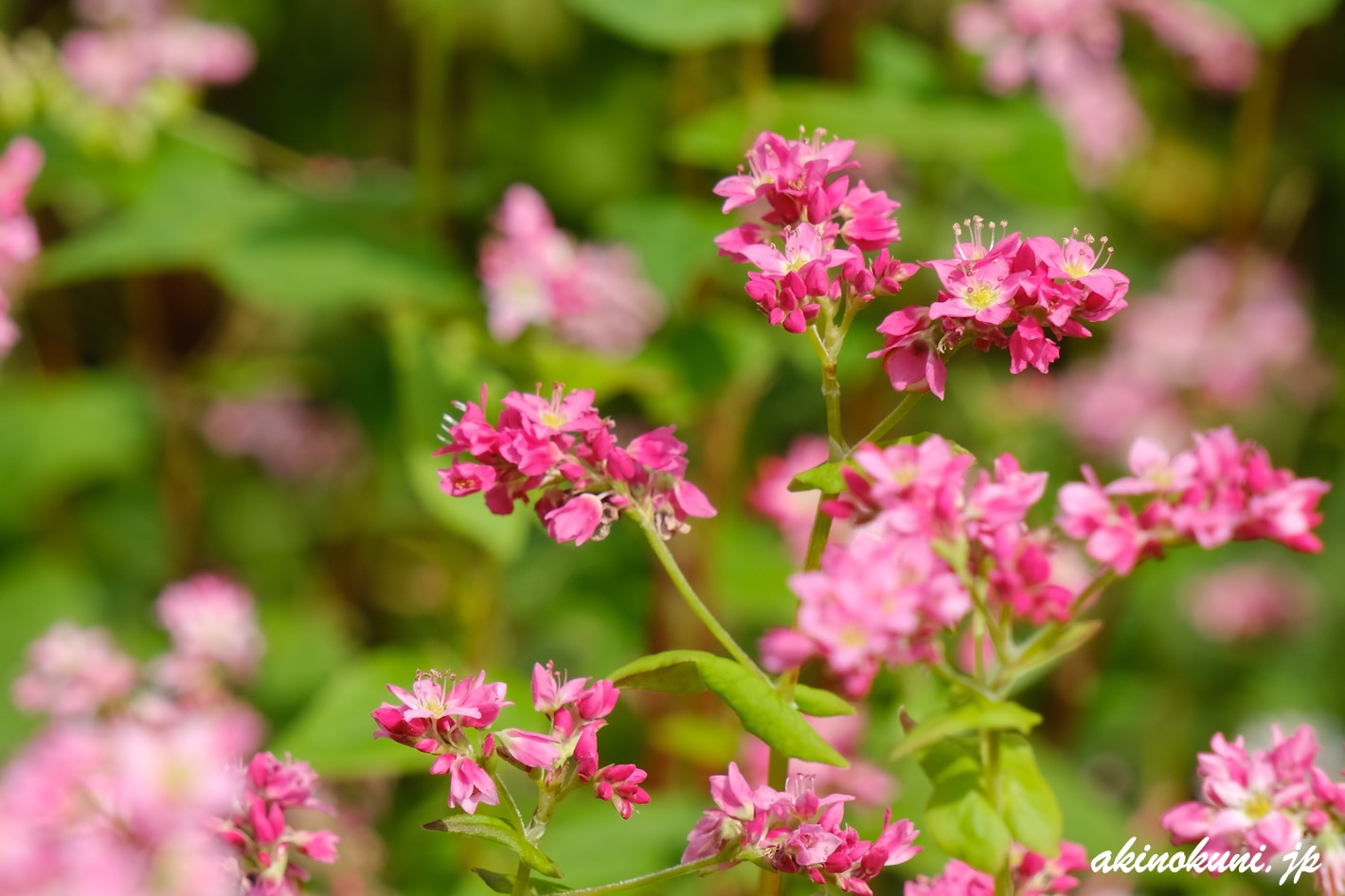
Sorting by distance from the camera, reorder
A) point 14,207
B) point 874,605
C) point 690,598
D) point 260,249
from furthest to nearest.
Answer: point 260,249, point 14,207, point 690,598, point 874,605

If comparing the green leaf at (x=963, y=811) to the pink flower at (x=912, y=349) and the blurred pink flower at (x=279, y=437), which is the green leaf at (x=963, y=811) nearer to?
the pink flower at (x=912, y=349)

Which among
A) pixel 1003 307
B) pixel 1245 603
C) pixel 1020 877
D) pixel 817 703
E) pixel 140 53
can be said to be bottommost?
pixel 1245 603

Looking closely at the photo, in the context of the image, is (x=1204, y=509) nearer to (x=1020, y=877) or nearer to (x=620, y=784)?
(x=1020, y=877)

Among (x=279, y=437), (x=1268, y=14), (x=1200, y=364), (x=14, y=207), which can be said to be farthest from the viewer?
(x=279, y=437)

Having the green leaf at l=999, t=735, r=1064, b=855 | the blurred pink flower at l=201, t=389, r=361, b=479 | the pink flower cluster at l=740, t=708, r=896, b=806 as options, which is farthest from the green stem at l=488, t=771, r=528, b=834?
the blurred pink flower at l=201, t=389, r=361, b=479

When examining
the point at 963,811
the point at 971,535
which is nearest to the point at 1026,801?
the point at 963,811

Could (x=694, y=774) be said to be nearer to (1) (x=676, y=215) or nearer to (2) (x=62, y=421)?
(1) (x=676, y=215)

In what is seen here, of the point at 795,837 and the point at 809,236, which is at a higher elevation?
the point at 809,236

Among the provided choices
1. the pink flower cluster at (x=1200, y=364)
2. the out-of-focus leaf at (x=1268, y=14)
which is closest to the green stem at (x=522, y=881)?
the out-of-focus leaf at (x=1268, y=14)
